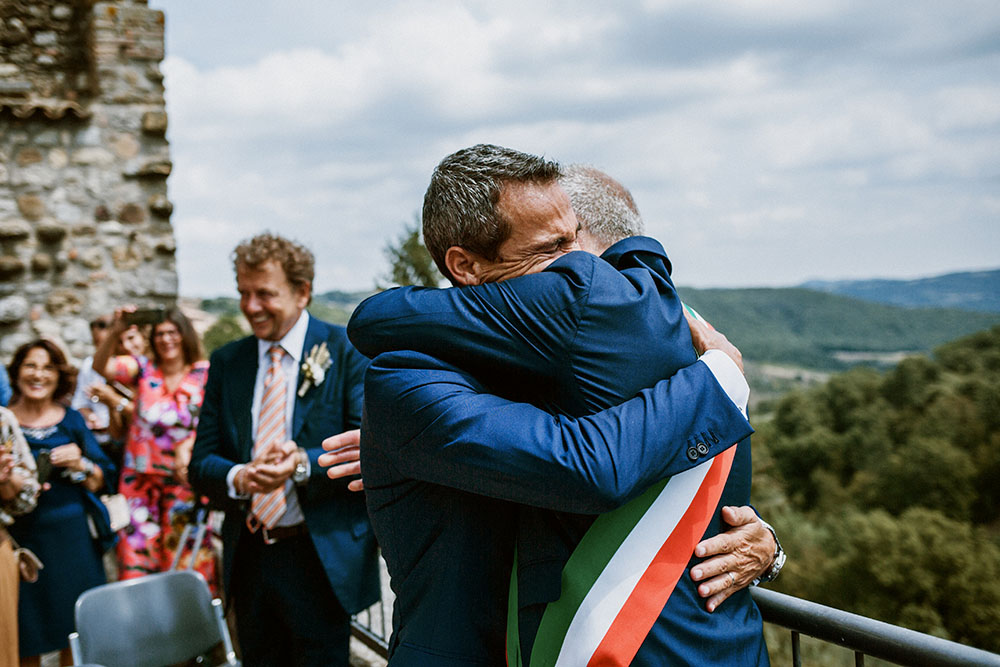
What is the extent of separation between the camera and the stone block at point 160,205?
6324 millimetres

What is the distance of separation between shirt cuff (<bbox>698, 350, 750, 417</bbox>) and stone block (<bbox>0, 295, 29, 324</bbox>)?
617 cm

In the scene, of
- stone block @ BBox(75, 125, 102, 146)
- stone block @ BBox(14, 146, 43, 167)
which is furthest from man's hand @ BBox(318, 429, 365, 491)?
stone block @ BBox(14, 146, 43, 167)

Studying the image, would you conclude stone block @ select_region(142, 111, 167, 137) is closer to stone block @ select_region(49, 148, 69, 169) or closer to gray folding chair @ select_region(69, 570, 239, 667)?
stone block @ select_region(49, 148, 69, 169)

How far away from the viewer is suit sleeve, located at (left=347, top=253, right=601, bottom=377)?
1.24 meters

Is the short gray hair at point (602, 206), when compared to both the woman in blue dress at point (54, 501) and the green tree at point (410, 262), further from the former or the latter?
the green tree at point (410, 262)

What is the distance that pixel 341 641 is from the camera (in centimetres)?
293

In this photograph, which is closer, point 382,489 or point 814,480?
point 382,489

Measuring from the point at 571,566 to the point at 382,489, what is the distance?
394mm

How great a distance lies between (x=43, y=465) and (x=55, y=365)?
26.1 inches

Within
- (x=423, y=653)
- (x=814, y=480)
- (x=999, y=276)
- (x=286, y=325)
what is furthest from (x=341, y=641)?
(x=999, y=276)

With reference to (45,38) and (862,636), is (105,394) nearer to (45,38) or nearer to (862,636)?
(45,38)

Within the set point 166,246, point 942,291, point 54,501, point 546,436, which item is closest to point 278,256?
point 546,436

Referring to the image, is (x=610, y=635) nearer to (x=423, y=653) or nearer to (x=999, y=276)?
(x=423, y=653)

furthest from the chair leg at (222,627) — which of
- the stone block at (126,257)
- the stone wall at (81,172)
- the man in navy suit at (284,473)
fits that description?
the stone block at (126,257)
